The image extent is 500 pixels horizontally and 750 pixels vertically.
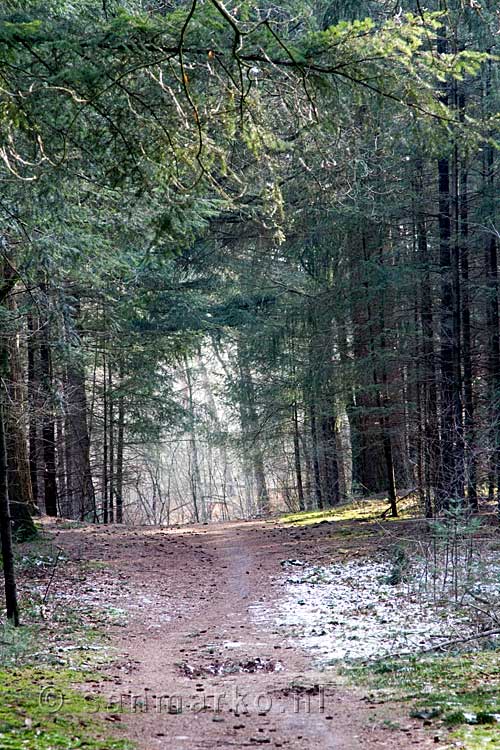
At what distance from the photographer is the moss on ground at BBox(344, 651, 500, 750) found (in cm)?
378

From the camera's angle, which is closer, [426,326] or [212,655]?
[212,655]

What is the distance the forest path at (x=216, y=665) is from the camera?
162 inches

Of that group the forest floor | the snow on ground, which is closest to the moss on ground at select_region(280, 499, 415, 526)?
the forest floor

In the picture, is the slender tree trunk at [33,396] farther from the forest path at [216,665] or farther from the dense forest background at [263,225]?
the forest path at [216,665]

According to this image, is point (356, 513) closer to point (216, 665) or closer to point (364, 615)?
point (364, 615)

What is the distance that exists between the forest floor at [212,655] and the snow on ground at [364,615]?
0.69 feet

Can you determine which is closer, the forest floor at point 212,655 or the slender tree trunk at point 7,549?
the forest floor at point 212,655

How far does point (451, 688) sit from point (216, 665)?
2.16 meters

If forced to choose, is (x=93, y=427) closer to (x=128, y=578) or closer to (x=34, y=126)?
(x=128, y=578)

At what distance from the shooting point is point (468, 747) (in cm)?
344

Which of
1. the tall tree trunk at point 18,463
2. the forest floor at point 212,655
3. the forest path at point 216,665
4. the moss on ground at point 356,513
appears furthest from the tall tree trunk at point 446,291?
the tall tree trunk at point 18,463

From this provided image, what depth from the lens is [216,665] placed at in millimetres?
6020

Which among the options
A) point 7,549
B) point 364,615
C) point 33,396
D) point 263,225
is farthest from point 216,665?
point 33,396

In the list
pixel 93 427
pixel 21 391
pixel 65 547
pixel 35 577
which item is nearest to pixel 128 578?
pixel 35 577
